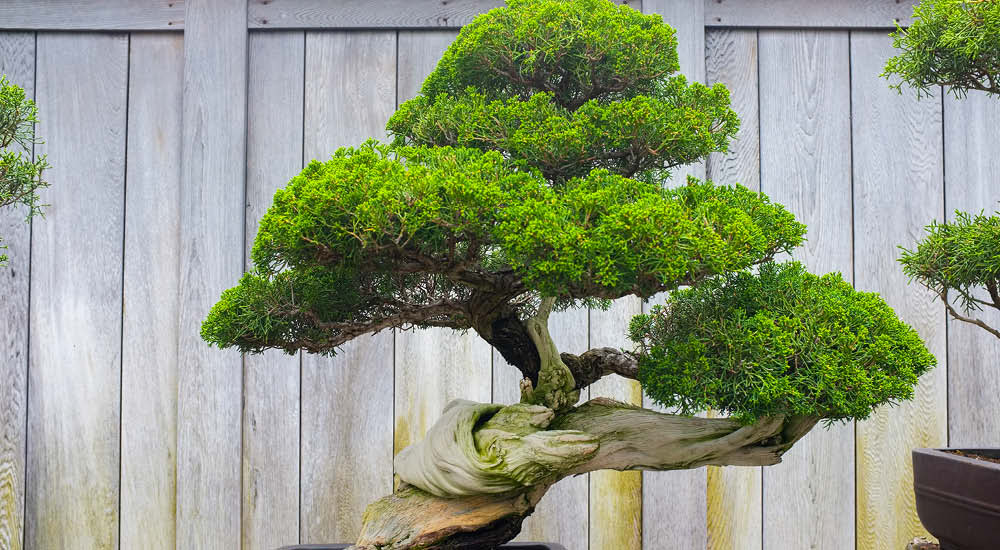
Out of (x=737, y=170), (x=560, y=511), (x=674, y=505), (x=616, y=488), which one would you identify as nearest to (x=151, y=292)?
(x=560, y=511)

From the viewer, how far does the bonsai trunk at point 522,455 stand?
1.18 meters

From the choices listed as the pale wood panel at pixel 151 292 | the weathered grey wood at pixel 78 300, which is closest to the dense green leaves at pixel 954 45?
the pale wood panel at pixel 151 292

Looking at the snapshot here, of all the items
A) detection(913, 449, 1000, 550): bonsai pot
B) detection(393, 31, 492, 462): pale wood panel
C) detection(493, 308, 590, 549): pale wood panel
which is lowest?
detection(493, 308, 590, 549): pale wood panel

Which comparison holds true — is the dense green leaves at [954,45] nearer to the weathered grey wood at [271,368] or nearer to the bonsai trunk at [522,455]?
the bonsai trunk at [522,455]

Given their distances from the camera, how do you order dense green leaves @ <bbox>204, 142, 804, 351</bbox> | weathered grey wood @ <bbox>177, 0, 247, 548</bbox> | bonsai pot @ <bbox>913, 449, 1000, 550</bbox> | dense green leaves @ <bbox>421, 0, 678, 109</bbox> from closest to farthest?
1. dense green leaves @ <bbox>204, 142, 804, 351</bbox>
2. bonsai pot @ <bbox>913, 449, 1000, 550</bbox>
3. dense green leaves @ <bbox>421, 0, 678, 109</bbox>
4. weathered grey wood @ <bbox>177, 0, 247, 548</bbox>

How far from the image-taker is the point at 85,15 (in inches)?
81.0

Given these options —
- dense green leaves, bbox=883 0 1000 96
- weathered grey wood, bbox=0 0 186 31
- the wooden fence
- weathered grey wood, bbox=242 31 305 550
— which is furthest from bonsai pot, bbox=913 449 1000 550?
weathered grey wood, bbox=0 0 186 31

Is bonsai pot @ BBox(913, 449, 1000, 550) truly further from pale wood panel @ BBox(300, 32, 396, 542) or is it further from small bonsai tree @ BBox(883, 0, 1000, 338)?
pale wood panel @ BBox(300, 32, 396, 542)

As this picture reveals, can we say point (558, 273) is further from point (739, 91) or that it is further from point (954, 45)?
point (739, 91)

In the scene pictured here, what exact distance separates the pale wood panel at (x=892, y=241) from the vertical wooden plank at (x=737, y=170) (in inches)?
10.7

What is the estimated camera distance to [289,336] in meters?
1.33

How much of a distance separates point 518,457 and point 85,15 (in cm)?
178

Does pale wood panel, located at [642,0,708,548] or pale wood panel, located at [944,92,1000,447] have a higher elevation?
pale wood panel, located at [944,92,1000,447]

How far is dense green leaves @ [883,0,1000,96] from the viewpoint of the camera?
1.25 m
